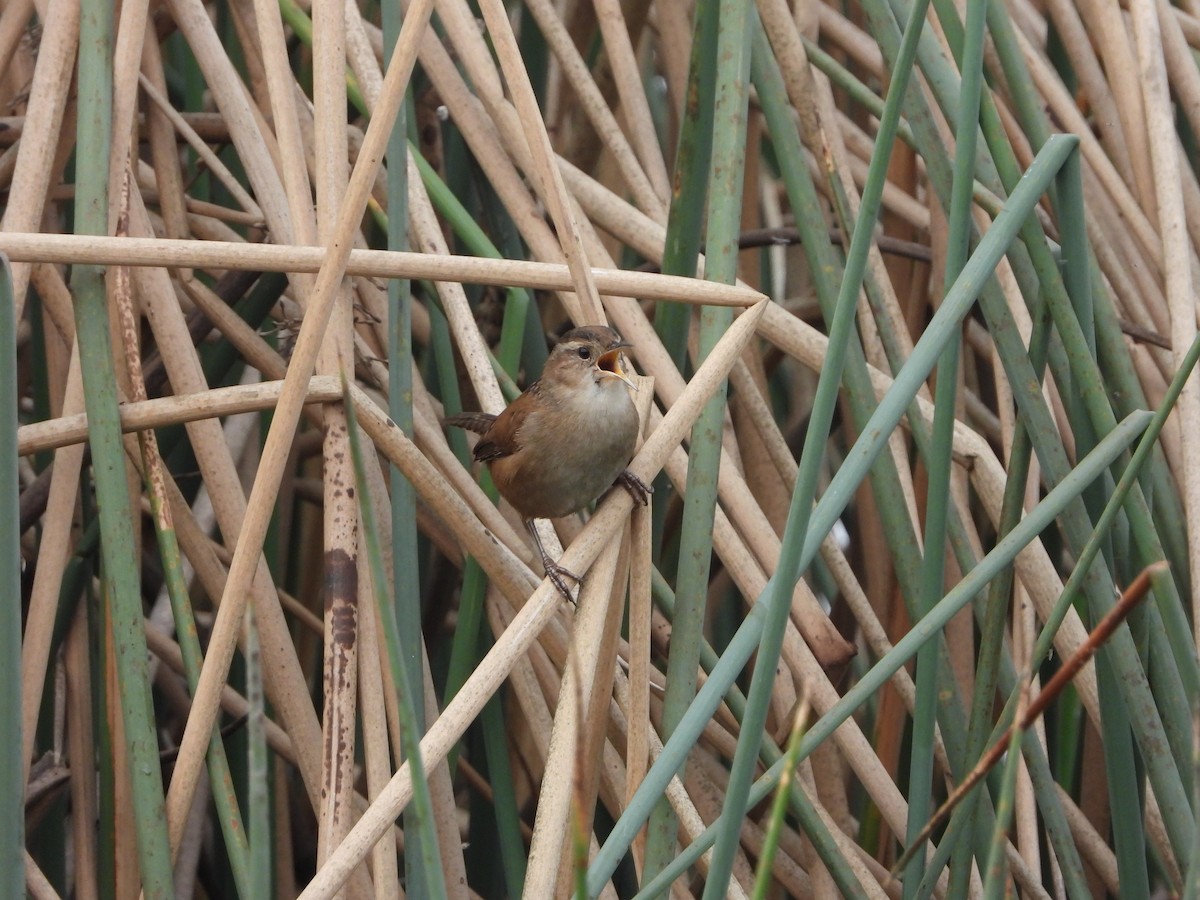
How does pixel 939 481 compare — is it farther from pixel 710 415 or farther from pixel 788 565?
pixel 788 565

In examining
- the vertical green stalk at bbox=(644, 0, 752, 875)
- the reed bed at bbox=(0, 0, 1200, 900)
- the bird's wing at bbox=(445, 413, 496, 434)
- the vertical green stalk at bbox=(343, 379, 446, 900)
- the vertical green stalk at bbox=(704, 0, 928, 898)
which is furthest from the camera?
the bird's wing at bbox=(445, 413, 496, 434)

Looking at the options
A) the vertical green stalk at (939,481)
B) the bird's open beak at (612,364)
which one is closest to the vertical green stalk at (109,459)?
the bird's open beak at (612,364)

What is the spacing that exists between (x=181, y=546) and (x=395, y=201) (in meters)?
0.67

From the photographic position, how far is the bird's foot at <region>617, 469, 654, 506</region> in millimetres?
1764

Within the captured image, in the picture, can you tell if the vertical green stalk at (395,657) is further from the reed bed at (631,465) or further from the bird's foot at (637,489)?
the bird's foot at (637,489)

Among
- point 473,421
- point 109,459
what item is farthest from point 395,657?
point 473,421

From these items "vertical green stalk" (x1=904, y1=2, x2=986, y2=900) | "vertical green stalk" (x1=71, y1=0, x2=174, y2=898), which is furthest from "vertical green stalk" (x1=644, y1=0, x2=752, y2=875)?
"vertical green stalk" (x1=71, y1=0, x2=174, y2=898)

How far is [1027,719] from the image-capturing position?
98cm

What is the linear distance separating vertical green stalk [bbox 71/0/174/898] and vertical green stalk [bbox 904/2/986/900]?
2.99ft

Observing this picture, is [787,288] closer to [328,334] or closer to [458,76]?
[458,76]

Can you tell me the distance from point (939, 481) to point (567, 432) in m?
0.73

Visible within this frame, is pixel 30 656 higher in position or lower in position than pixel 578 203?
lower

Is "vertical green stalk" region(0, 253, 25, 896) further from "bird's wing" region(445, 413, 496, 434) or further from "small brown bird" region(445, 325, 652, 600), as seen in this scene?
"bird's wing" region(445, 413, 496, 434)

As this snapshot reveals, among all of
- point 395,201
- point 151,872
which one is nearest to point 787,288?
point 395,201
